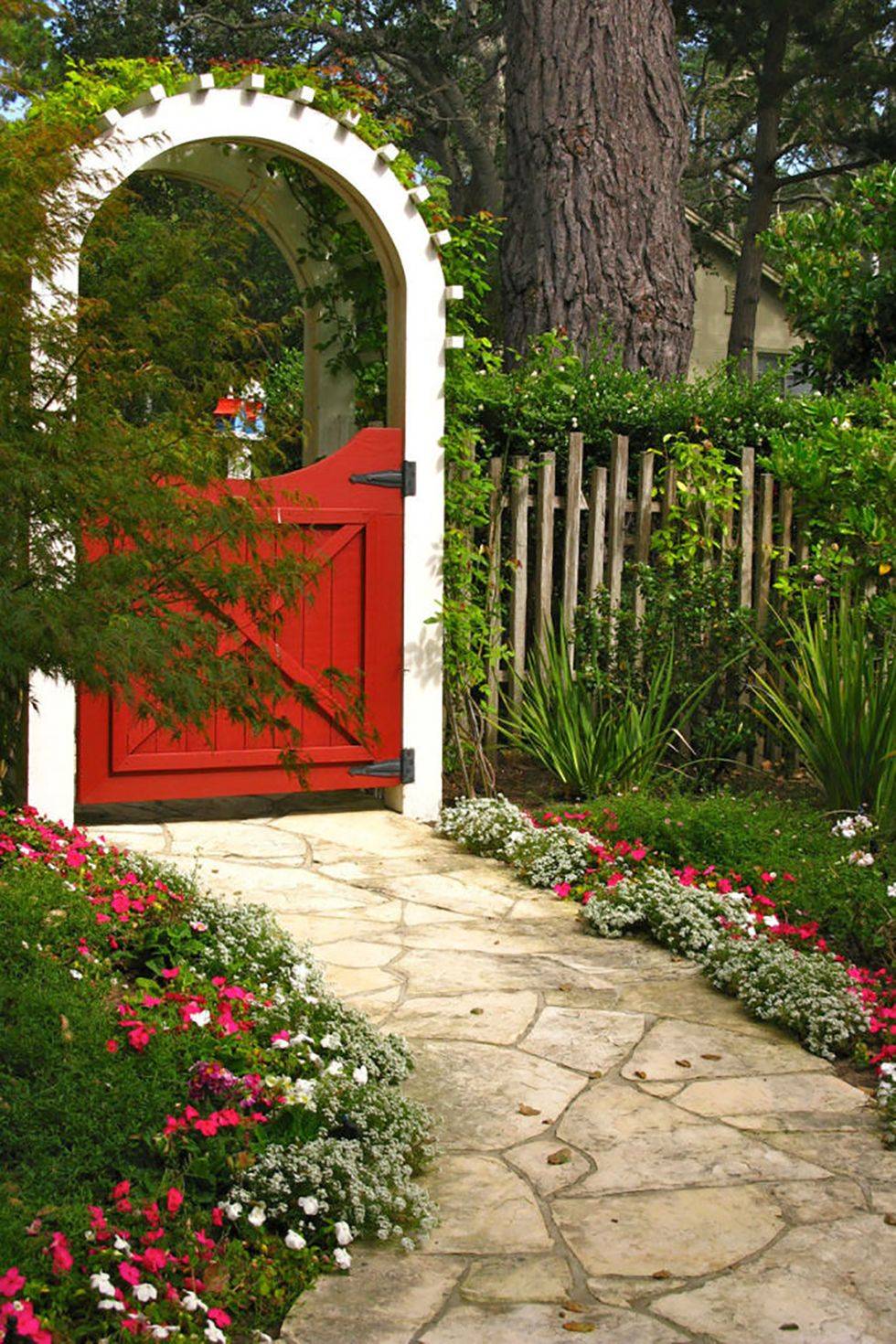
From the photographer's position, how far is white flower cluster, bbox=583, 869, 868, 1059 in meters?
4.18

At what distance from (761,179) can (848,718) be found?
16.9 m

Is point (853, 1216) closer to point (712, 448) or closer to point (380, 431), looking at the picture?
point (380, 431)

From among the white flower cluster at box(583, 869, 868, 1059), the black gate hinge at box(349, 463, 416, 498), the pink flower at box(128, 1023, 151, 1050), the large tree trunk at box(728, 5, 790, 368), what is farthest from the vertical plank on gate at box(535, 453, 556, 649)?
the large tree trunk at box(728, 5, 790, 368)

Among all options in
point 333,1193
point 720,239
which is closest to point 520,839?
point 333,1193

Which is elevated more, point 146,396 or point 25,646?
point 146,396

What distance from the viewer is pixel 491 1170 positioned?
3342 millimetres

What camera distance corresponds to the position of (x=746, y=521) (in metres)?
7.45

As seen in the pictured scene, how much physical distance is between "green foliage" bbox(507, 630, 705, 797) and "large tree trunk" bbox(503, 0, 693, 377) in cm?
Result: 265

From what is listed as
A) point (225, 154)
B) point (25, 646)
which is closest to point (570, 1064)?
point (25, 646)

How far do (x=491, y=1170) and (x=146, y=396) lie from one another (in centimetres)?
233

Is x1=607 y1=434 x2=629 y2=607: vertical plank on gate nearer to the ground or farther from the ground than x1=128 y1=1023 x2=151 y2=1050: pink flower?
farther from the ground

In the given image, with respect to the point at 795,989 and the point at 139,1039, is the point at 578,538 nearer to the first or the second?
the point at 795,989

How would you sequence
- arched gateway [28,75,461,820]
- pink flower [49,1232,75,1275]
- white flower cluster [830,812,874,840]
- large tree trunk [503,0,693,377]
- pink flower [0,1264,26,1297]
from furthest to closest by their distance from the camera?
large tree trunk [503,0,693,377] < arched gateway [28,75,461,820] < white flower cluster [830,812,874,840] < pink flower [49,1232,75,1275] < pink flower [0,1264,26,1297]

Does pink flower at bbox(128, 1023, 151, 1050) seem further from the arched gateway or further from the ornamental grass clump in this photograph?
the arched gateway
